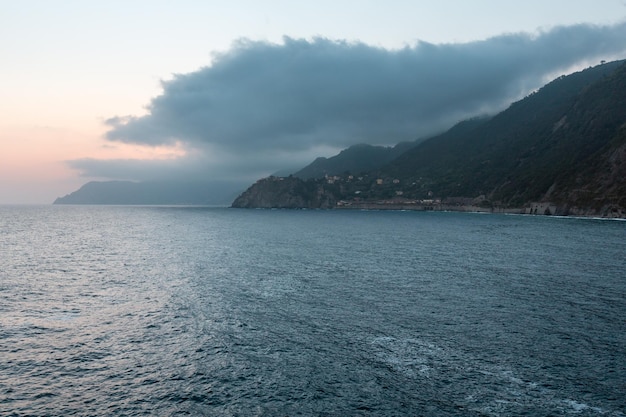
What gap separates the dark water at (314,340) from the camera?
30.2 meters

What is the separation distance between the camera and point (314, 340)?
42.4 m

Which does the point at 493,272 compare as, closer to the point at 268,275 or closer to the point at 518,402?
the point at 268,275

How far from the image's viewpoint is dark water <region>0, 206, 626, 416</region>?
30219 millimetres

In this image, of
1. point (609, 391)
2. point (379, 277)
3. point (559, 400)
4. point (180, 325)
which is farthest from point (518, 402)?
point (379, 277)

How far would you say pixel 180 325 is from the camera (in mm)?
47969

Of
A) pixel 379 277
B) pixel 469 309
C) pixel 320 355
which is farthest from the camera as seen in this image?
pixel 379 277

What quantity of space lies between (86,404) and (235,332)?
679 inches

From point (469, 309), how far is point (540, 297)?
1387 centimetres

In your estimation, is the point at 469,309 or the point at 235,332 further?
the point at 469,309

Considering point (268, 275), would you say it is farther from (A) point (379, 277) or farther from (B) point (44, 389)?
(B) point (44, 389)

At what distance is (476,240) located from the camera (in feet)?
477

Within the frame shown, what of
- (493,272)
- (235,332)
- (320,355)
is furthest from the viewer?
(493,272)

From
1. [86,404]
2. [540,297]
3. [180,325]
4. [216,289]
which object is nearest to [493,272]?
[540,297]

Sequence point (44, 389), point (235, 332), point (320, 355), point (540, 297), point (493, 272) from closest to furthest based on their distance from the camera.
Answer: point (44, 389) → point (320, 355) → point (235, 332) → point (540, 297) → point (493, 272)
